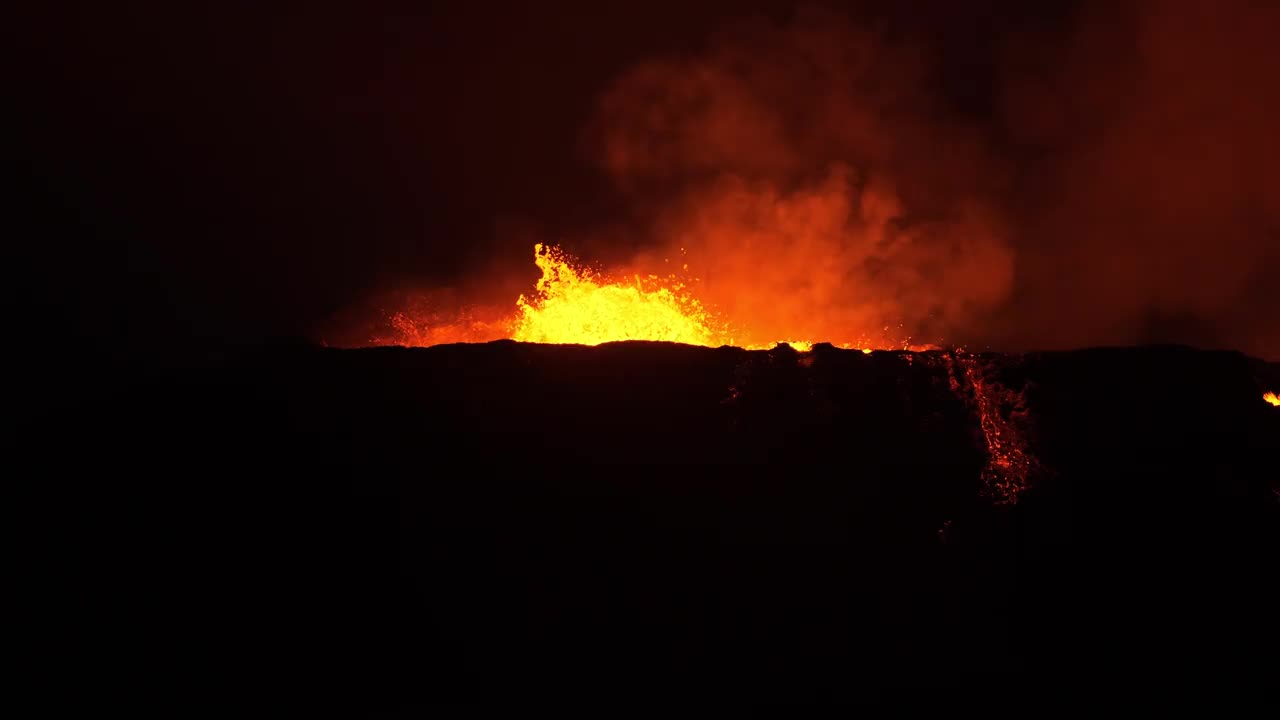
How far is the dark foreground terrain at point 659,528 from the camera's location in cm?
1213

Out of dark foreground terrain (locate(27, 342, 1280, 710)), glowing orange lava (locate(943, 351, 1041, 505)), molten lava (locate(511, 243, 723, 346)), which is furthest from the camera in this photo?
molten lava (locate(511, 243, 723, 346))

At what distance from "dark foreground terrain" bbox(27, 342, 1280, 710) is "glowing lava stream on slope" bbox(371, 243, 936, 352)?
6.35 m

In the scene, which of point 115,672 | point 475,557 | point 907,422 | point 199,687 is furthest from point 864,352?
point 115,672

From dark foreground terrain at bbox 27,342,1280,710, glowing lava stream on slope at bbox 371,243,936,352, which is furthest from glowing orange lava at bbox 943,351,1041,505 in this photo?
glowing lava stream on slope at bbox 371,243,936,352

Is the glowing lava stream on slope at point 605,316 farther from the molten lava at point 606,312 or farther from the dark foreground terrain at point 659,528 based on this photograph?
the dark foreground terrain at point 659,528

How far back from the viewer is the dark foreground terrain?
12.1 metres

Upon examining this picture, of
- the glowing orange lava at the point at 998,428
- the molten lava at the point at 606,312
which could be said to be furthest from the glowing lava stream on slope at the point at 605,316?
the glowing orange lava at the point at 998,428

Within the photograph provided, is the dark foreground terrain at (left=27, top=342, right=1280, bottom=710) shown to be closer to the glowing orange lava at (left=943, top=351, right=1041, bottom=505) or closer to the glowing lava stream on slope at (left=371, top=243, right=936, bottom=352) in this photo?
the glowing orange lava at (left=943, top=351, right=1041, bottom=505)

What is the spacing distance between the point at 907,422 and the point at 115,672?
1120 centimetres

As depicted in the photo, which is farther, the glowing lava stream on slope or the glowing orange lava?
the glowing lava stream on slope

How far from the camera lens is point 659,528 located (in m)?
12.9

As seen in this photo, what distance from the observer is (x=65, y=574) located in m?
12.5

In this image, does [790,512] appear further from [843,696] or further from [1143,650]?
[1143,650]

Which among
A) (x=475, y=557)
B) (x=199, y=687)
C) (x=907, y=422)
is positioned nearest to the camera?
(x=199, y=687)
